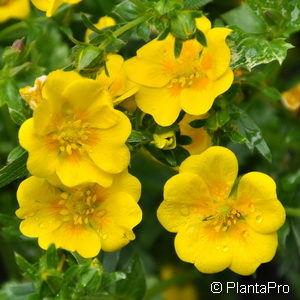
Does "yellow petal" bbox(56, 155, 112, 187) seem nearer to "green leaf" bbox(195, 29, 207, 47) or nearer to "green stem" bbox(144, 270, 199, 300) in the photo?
"green leaf" bbox(195, 29, 207, 47)

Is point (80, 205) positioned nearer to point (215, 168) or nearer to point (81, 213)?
point (81, 213)

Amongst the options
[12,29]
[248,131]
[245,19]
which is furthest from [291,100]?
[12,29]

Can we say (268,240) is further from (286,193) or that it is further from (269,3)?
(269,3)

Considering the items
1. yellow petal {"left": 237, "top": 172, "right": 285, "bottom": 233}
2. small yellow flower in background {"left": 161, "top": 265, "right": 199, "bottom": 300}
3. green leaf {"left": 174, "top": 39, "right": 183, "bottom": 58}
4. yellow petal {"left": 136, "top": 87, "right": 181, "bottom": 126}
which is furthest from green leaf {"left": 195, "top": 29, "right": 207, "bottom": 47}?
small yellow flower in background {"left": 161, "top": 265, "right": 199, "bottom": 300}

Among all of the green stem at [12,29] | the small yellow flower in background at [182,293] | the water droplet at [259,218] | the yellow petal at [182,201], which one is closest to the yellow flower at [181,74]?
the yellow petal at [182,201]

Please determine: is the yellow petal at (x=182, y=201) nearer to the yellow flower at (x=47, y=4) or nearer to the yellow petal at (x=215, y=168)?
the yellow petal at (x=215, y=168)

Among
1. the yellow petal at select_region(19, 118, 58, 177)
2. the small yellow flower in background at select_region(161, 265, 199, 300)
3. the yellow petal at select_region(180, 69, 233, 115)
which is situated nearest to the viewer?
the yellow petal at select_region(19, 118, 58, 177)
